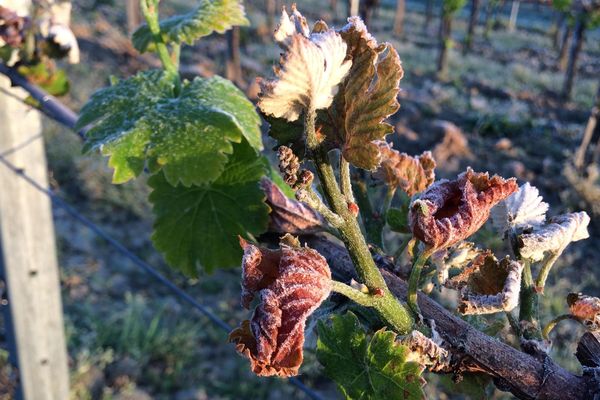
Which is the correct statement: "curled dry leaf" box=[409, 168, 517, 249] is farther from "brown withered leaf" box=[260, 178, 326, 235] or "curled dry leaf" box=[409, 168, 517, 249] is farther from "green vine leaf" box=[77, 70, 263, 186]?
"green vine leaf" box=[77, 70, 263, 186]

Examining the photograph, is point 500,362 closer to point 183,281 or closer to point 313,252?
point 313,252

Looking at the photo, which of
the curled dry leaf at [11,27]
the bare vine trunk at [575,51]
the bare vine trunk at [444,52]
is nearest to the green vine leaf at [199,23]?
the curled dry leaf at [11,27]

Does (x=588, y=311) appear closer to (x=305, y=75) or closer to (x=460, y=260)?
(x=460, y=260)

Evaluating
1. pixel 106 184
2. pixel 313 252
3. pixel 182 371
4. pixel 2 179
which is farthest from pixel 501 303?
pixel 106 184

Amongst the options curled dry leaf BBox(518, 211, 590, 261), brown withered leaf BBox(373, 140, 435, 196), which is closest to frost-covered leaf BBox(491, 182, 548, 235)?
curled dry leaf BBox(518, 211, 590, 261)

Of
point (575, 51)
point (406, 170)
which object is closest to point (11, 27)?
point (406, 170)

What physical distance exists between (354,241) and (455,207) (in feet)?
0.33

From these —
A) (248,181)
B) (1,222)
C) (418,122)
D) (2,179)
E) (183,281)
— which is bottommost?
(418,122)

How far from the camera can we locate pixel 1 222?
2.33m

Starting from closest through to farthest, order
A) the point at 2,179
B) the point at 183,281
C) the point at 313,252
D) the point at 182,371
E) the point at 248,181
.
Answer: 1. the point at 313,252
2. the point at 248,181
3. the point at 2,179
4. the point at 182,371
5. the point at 183,281

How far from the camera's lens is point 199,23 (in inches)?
42.3

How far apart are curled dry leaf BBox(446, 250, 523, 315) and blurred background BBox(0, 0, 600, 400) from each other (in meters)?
0.06

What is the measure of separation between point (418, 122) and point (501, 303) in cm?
918

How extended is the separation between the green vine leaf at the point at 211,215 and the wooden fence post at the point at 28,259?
1260 millimetres
